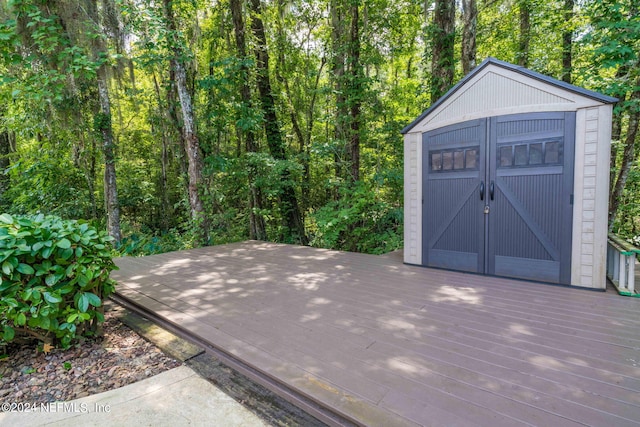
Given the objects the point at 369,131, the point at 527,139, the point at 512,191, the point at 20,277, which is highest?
the point at 369,131

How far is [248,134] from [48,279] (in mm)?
6254

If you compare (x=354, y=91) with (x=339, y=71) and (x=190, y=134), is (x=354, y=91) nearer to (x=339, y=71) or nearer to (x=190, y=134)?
(x=339, y=71)

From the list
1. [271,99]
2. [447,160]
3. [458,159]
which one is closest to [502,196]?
[458,159]

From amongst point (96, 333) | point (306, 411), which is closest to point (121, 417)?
point (306, 411)

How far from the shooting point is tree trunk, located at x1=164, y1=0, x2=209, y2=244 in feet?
20.5

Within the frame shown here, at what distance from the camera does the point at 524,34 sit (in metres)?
7.87

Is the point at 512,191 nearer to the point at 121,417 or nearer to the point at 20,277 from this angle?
the point at 121,417

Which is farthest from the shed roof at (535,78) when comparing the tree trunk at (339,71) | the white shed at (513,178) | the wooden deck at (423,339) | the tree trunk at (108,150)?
the tree trunk at (108,150)

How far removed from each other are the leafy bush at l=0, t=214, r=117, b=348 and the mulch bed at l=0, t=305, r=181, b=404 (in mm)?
125

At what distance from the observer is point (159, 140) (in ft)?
37.2

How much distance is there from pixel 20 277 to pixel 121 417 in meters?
1.28

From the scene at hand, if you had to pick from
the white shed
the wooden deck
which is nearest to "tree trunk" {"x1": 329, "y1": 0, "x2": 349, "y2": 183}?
the white shed

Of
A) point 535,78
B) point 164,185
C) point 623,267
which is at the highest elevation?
point 535,78

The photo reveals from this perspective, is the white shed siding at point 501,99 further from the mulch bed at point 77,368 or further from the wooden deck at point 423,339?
the mulch bed at point 77,368
